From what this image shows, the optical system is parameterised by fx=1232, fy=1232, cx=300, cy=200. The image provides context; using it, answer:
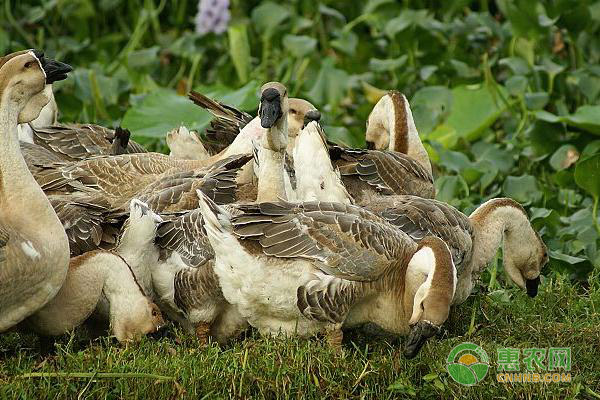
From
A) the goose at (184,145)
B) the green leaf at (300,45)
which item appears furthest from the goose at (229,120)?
the green leaf at (300,45)

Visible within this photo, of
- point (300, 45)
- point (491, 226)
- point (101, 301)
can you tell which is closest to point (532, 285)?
point (491, 226)

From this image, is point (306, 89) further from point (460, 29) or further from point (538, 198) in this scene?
point (538, 198)

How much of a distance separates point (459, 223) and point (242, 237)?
146 cm

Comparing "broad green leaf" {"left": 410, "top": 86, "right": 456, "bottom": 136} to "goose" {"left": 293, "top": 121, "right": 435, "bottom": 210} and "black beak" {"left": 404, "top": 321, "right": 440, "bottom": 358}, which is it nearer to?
"goose" {"left": 293, "top": 121, "right": 435, "bottom": 210}

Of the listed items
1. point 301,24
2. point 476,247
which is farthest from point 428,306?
point 301,24

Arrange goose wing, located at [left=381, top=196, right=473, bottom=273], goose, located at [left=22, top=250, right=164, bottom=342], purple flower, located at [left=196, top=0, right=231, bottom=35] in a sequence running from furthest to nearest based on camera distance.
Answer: purple flower, located at [left=196, top=0, right=231, bottom=35], goose wing, located at [left=381, top=196, right=473, bottom=273], goose, located at [left=22, top=250, right=164, bottom=342]

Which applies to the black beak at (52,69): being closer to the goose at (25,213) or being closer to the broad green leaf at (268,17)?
the goose at (25,213)

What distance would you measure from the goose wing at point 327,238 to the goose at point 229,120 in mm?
1537

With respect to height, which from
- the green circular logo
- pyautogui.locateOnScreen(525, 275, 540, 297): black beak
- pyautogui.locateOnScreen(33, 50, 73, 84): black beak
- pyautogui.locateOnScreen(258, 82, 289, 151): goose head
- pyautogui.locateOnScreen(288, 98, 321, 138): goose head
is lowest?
pyautogui.locateOnScreen(525, 275, 540, 297): black beak

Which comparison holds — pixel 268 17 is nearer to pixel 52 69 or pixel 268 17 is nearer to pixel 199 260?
pixel 199 260

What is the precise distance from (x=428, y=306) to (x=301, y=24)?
6.87 metres

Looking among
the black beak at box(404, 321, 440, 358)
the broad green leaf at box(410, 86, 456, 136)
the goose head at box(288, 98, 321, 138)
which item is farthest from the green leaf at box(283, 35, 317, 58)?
the black beak at box(404, 321, 440, 358)

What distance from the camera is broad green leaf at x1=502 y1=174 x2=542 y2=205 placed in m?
9.16

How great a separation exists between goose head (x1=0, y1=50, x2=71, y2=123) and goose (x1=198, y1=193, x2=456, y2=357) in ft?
3.24
